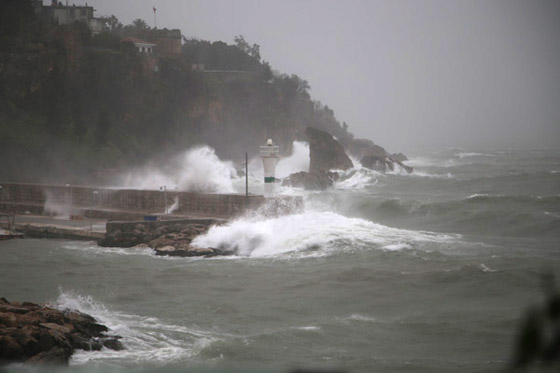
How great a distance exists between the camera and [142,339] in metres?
10.9

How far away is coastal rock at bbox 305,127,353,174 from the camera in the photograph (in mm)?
49969

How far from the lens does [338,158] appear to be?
167ft

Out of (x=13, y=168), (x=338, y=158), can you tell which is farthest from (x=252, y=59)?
(x=13, y=168)

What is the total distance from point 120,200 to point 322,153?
24.8m

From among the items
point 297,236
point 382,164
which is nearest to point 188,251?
point 297,236

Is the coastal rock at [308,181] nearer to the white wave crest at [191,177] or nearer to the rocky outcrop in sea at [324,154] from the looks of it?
the white wave crest at [191,177]

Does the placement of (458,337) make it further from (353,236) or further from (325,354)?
(353,236)

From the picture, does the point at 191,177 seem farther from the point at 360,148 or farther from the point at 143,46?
the point at 360,148

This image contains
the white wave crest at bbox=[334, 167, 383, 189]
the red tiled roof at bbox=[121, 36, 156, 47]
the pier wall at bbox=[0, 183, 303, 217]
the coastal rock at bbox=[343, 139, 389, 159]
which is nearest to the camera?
the pier wall at bbox=[0, 183, 303, 217]

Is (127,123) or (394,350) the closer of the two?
(394,350)

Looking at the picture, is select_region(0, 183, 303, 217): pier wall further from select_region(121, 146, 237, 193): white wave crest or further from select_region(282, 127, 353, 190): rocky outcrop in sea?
select_region(282, 127, 353, 190): rocky outcrop in sea

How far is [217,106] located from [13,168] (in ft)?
89.7

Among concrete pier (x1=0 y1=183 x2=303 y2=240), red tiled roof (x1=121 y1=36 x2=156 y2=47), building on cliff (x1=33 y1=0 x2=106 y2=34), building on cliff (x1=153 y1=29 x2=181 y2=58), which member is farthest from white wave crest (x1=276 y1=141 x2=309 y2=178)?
concrete pier (x1=0 y1=183 x2=303 y2=240)

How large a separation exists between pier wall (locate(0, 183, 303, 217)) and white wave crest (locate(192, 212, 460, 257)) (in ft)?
4.27
